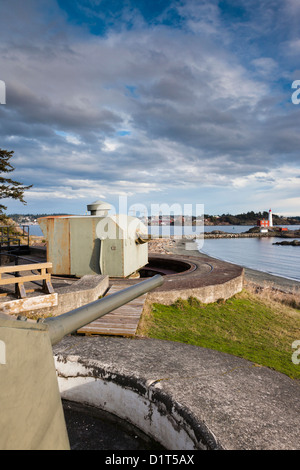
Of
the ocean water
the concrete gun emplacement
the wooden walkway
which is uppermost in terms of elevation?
the concrete gun emplacement

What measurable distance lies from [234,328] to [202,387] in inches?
172

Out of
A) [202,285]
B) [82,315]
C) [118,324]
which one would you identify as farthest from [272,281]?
[82,315]

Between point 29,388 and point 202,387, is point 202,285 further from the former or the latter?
point 29,388

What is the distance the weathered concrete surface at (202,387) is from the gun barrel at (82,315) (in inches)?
39.7

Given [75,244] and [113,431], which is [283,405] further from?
[75,244]

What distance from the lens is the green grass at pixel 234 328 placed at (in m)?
5.53

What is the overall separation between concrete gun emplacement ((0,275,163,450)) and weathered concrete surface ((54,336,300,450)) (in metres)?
1.29

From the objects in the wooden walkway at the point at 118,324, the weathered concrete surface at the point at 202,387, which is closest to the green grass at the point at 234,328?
the wooden walkway at the point at 118,324

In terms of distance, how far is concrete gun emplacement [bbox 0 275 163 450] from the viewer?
5.39ft

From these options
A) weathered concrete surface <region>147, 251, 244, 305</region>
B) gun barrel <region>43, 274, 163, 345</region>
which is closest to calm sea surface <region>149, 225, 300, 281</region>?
weathered concrete surface <region>147, 251, 244, 305</region>

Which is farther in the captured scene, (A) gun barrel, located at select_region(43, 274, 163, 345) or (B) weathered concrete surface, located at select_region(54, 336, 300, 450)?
(B) weathered concrete surface, located at select_region(54, 336, 300, 450)

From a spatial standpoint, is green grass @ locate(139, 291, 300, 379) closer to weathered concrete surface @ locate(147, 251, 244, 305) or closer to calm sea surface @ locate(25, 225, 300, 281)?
weathered concrete surface @ locate(147, 251, 244, 305)

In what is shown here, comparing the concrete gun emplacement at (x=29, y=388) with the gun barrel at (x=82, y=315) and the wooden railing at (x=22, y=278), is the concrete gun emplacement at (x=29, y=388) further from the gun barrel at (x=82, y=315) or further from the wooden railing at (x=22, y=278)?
the wooden railing at (x=22, y=278)
